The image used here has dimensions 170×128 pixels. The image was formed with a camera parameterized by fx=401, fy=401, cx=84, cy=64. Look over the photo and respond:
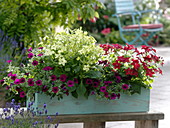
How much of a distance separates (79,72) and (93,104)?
0.21 m

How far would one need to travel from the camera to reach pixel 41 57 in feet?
7.75

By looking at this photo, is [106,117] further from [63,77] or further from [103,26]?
[103,26]

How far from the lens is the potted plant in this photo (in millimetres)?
2285

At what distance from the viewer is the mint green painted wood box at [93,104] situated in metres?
2.31

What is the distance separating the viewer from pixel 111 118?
7.66ft

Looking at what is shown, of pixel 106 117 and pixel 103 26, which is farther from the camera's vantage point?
pixel 103 26

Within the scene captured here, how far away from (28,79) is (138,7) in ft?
31.1

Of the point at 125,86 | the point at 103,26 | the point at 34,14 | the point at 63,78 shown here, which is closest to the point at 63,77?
the point at 63,78

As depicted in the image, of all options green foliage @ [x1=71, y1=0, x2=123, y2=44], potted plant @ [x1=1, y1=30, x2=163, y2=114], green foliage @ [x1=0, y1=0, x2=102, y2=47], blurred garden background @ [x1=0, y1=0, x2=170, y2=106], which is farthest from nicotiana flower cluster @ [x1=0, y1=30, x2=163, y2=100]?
green foliage @ [x1=71, y1=0, x2=123, y2=44]

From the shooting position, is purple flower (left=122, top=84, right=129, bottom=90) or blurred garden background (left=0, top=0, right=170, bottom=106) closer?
purple flower (left=122, top=84, right=129, bottom=90)

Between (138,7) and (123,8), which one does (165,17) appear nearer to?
(138,7)

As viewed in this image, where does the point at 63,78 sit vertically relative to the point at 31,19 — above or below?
below

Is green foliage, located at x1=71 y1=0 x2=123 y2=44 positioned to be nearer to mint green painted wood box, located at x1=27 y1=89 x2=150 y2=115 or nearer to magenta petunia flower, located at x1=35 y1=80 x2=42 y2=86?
mint green painted wood box, located at x1=27 y1=89 x2=150 y2=115

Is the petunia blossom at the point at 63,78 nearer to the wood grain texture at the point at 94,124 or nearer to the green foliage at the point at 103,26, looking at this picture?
the wood grain texture at the point at 94,124
